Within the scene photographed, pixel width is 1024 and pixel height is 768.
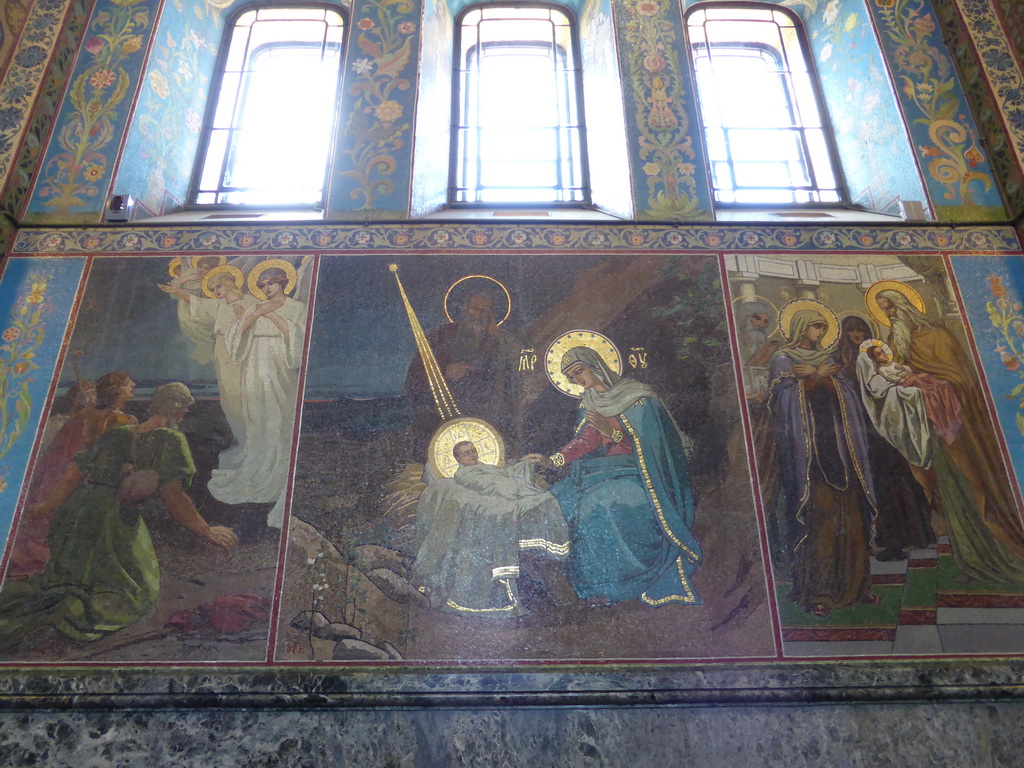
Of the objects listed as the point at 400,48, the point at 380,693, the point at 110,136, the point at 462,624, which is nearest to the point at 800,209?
the point at 400,48

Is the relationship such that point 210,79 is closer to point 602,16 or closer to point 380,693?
point 602,16

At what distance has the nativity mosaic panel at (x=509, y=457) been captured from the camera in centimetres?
475

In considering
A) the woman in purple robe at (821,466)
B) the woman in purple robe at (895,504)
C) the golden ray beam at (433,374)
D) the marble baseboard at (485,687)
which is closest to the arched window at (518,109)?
the golden ray beam at (433,374)

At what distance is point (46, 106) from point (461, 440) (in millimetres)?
3908

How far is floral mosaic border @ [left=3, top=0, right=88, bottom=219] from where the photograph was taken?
5.93 metres

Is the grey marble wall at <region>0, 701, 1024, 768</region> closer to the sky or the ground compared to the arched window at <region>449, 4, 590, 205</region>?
closer to the ground

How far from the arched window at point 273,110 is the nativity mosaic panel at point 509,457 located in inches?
47.4

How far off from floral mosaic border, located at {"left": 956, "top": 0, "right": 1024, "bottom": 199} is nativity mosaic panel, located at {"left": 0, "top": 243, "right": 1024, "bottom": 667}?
1.17 metres

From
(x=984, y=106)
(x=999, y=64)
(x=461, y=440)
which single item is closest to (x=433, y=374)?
(x=461, y=440)

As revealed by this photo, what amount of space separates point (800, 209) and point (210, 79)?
4.86 meters

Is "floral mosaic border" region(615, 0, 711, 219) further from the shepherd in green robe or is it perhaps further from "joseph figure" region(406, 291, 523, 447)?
the shepherd in green robe

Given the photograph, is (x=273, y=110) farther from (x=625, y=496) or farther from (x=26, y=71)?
(x=625, y=496)

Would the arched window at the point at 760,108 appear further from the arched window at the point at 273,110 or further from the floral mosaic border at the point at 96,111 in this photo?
the floral mosaic border at the point at 96,111

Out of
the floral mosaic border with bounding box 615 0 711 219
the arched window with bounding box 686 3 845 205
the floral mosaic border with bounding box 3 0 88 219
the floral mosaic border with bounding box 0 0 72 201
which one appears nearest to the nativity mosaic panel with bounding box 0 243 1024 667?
the floral mosaic border with bounding box 615 0 711 219
